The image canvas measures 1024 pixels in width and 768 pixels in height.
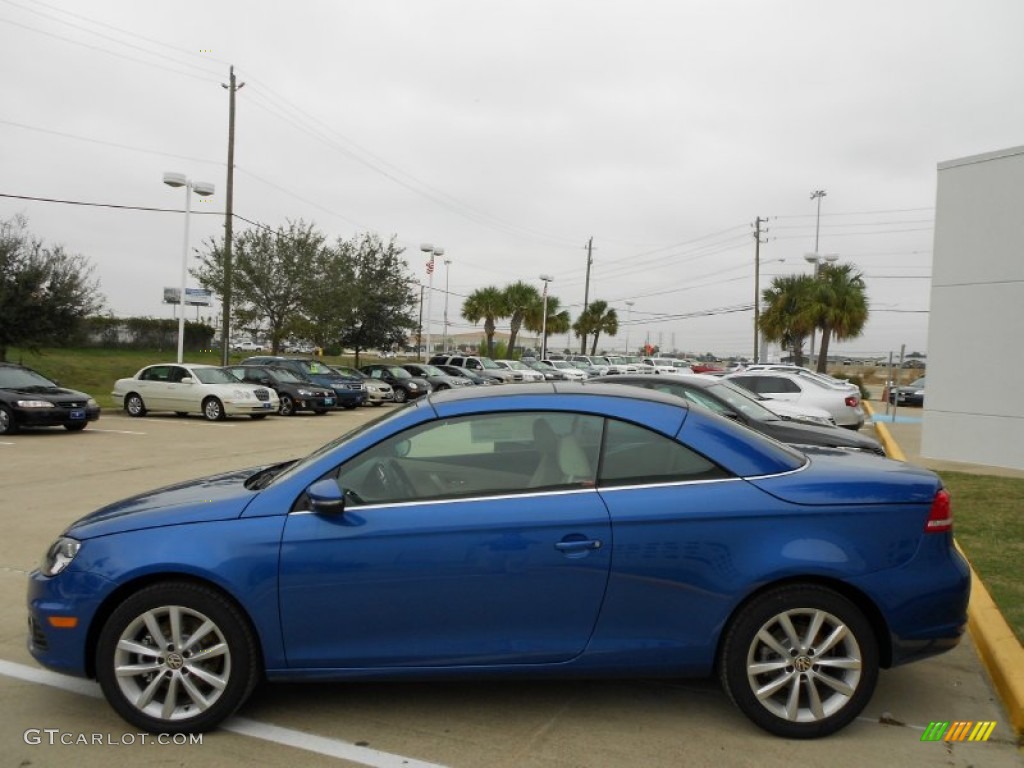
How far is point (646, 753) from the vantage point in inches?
139

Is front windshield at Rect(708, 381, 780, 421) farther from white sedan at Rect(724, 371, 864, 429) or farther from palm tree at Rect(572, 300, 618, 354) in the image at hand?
palm tree at Rect(572, 300, 618, 354)

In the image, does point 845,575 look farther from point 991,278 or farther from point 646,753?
point 991,278

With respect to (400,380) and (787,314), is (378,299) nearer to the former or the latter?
(400,380)

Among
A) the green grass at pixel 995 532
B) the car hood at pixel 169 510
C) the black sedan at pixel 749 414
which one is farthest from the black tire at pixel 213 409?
the car hood at pixel 169 510

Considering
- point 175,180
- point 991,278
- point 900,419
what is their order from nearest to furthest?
point 991,278 → point 900,419 → point 175,180

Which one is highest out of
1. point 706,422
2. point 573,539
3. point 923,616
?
point 706,422

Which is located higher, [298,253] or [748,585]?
[298,253]

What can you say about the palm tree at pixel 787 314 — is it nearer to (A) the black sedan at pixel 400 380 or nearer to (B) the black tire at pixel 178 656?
(A) the black sedan at pixel 400 380

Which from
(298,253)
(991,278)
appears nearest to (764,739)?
(991,278)

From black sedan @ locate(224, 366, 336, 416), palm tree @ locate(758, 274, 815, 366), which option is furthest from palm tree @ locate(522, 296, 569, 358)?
black sedan @ locate(224, 366, 336, 416)

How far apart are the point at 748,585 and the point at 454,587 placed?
130 centimetres

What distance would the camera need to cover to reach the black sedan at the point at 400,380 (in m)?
29.8

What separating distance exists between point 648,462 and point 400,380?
87.7ft

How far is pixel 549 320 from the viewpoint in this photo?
6278 centimetres
